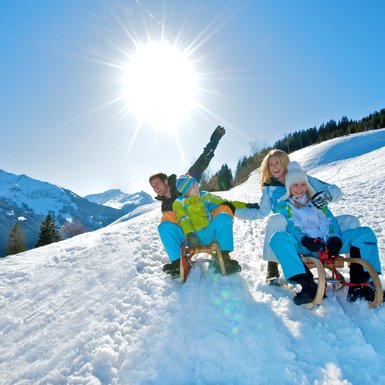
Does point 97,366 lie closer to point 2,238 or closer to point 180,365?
point 180,365

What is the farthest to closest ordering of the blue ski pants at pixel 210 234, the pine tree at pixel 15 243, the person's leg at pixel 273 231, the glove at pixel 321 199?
the pine tree at pixel 15 243
the blue ski pants at pixel 210 234
the person's leg at pixel 273 231
the glove at pixel 321 199

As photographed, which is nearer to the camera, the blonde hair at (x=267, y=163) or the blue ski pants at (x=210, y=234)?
the blue ski pants at (x=210, y=234)

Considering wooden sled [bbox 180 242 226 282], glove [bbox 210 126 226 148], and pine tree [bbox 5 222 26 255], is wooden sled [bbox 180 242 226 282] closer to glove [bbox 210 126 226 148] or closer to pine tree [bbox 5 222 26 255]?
glove [bbox 210 126 226 148]

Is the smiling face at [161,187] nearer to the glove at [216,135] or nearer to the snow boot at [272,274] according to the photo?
the snow boot at [272,274]

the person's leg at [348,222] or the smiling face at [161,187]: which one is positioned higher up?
the smiling face at [161,187]

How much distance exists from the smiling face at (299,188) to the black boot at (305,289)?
3.21 feet

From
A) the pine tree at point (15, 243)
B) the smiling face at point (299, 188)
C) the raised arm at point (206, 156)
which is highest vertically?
the raised arm at point (206, 156)

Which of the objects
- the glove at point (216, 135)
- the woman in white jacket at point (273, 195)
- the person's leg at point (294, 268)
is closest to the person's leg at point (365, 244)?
the woman in white jacket at point (273, 195)

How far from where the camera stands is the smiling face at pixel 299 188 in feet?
10.5

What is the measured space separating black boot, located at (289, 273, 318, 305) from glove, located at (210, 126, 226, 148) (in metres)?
5.22

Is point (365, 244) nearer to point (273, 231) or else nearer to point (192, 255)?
point (273, 231)

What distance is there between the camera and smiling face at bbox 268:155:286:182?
12.6 ft

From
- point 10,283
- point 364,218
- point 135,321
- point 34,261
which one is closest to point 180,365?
point 135,321

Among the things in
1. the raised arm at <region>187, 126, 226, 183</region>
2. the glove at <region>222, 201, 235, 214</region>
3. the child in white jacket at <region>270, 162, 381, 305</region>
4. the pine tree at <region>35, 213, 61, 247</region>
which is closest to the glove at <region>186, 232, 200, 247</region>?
the glove at <region>222, 201, 235, 214</region>
